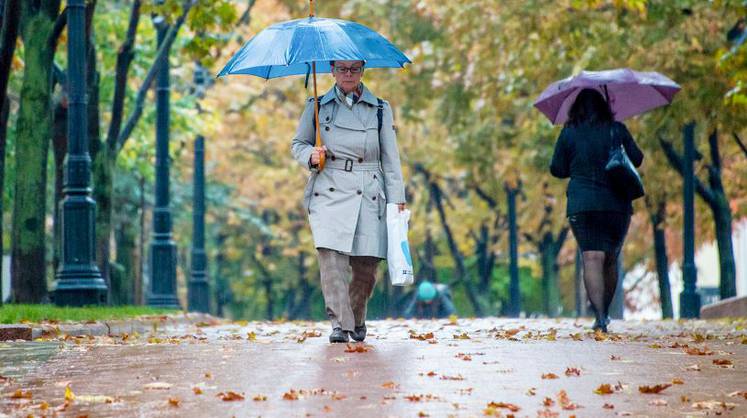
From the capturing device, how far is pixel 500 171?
34.2m

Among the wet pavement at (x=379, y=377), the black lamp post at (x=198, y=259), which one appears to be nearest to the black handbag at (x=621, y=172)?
the wet pavement at (x=379, y=377)

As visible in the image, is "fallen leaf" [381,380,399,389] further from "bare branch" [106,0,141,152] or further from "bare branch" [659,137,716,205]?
"bare branch" [659,137,716,205]

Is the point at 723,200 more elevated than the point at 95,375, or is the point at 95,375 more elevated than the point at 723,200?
the point at 723,200

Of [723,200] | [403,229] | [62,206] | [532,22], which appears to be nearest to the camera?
[403,229]

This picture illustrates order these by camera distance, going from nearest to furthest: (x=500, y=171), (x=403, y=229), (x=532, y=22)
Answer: (x=403, y=229)
(x=532, y=22)
(x=500, y=171)

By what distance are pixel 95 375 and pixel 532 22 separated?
17.3 m

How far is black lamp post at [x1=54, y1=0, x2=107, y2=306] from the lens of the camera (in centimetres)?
1811

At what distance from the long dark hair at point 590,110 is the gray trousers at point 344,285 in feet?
10.1

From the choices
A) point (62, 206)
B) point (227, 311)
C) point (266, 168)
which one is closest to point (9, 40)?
point (62, 206)

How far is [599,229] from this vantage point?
1394cm

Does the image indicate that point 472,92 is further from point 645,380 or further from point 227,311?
point 227,311

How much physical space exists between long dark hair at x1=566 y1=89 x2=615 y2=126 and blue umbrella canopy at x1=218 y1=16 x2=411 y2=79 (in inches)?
94.0

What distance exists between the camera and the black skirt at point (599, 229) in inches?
549

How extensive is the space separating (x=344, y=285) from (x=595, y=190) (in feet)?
10.4
